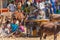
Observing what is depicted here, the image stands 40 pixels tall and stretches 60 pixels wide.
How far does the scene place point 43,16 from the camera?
8.79 ft

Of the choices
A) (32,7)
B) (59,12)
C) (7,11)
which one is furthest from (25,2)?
(59,12)

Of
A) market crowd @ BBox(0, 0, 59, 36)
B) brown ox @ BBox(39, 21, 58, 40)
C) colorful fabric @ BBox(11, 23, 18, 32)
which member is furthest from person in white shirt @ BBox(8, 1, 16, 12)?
brown ox @ BBox(39, 21, 58, 40)

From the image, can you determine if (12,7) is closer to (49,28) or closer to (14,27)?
(14,27)

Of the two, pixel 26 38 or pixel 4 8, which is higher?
pixel 4 8

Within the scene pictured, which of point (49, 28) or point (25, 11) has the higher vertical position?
point (25, 11)

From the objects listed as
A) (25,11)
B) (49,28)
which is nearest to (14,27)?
(25,11)

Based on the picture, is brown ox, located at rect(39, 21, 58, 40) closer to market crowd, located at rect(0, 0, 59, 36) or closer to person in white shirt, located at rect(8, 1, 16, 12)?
market crowd, located at rect(0, 0, 59, 36)

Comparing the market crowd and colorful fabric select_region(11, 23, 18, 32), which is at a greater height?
the market crowd

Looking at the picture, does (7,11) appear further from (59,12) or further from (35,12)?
(59,12)

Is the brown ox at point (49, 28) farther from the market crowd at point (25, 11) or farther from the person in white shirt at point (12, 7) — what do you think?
the person in white shirt at point (12, 7)

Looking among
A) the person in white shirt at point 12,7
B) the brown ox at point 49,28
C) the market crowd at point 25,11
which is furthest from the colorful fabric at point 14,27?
the brown ox at point 49,28

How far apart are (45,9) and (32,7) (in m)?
0.19

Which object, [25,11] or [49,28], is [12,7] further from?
[49,28]

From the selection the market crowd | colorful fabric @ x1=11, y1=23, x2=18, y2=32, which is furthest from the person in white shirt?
colorful fabric @ x1=11, y1=23, x2=18, y2=32
